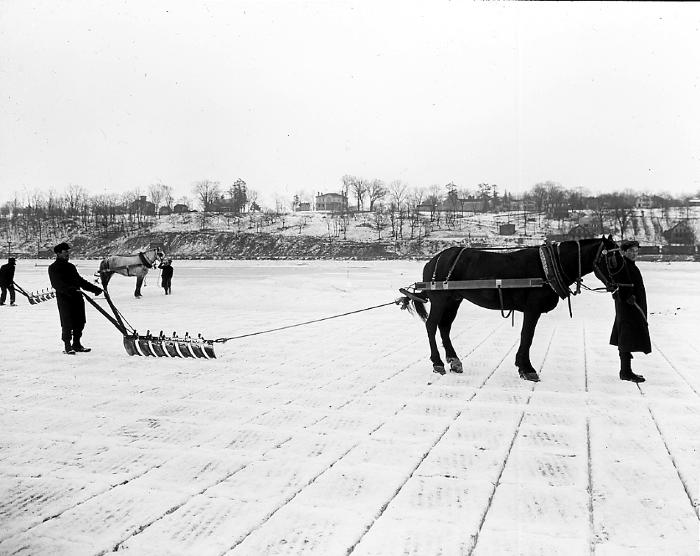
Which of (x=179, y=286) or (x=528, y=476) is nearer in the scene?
(x=528, y=476)

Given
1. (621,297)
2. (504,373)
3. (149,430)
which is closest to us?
(149,430)

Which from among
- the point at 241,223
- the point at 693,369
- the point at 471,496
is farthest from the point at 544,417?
the point at 241,223

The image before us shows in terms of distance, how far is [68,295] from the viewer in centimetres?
906

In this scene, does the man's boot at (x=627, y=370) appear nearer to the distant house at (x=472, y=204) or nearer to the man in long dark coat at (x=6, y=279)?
the man in long dark coat at (x=6, y=279)

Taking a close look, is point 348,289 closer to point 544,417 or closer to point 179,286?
point 179,286

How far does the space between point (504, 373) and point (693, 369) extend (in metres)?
2.49

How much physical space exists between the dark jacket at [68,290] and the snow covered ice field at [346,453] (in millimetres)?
575

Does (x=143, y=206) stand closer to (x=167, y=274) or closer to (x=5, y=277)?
(x=167, y=274)

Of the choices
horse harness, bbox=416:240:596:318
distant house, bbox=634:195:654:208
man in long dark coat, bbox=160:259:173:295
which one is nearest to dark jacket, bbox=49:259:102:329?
horse harness, bbox=416:240:596:318

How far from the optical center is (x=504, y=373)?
742cm

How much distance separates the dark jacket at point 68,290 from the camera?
899 cm

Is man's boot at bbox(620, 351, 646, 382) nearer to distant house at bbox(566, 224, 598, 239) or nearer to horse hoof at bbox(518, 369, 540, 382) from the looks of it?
horse hoof at bbox(518, 369, 540, 382)

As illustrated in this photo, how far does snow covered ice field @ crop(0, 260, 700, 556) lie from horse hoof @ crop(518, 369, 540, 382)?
13 cm

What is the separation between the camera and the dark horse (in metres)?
6.74
